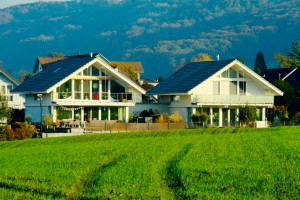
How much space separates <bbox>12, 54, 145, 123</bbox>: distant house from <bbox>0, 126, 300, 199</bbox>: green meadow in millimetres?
29253

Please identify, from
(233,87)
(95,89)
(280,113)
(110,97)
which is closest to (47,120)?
(95,89)

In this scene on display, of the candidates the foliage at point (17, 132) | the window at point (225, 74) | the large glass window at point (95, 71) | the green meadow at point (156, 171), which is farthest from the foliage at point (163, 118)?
the green meadow at point (156, 171)

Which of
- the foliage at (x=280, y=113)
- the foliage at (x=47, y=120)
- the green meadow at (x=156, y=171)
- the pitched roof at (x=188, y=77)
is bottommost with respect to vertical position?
the green meadow at (x=156, y=171)

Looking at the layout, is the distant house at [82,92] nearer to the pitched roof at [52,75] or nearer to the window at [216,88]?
the pitched roof at [52,75]

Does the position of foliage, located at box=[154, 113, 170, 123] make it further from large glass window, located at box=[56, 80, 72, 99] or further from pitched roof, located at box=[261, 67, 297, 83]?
pitched roof, located at box=[261, 67, 297, 83]

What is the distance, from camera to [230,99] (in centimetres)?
6762

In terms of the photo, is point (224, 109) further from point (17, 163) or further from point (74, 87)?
point (17, 163)

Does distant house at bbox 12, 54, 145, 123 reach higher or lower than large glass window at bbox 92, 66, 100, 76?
lower

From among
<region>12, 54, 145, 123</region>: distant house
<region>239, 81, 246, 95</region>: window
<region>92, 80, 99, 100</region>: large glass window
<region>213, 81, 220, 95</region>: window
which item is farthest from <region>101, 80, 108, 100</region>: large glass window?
<region>239, 81, 246, 95</region>: window

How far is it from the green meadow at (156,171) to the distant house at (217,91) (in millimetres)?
30632

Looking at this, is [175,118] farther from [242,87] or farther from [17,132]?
[17,132]

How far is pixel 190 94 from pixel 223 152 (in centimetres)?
3497

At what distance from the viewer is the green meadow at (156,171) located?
68.9 feet

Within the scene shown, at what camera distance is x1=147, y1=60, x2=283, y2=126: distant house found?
66.6 metres
